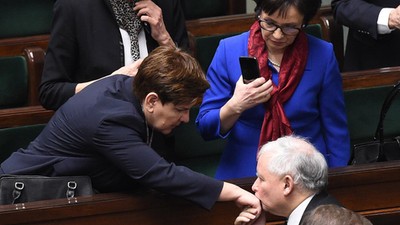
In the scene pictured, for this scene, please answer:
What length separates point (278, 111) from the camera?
204cm

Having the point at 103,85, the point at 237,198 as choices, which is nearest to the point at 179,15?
the point at 103,85

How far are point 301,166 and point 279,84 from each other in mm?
321

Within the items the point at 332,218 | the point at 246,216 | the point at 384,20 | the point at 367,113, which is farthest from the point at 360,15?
the point at 332,218

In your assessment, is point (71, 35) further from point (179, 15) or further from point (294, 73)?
point (294, 73)

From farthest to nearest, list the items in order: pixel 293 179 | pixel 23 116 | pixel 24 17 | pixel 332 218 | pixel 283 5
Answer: pixel 24 17, pixel 23 116, pixel 283 5, pixel 293 179, pixel 332 218

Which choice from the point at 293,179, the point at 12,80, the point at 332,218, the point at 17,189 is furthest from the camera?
the point at 12,80

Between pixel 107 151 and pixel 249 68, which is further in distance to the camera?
pixel 249 68

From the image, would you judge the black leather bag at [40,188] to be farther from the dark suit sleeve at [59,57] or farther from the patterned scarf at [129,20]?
the patterned scarf at [129,20]

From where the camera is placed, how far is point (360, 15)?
2.45 m

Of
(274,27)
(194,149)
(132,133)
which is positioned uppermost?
(274,27)

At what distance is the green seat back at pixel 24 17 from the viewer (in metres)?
2.89

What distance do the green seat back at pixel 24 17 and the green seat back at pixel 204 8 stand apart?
16.2 inches

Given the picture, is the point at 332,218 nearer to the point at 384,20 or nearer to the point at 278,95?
the point at 278,95

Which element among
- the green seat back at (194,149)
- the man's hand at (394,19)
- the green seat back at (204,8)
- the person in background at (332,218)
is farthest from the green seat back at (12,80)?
the person in background at (332,218)
